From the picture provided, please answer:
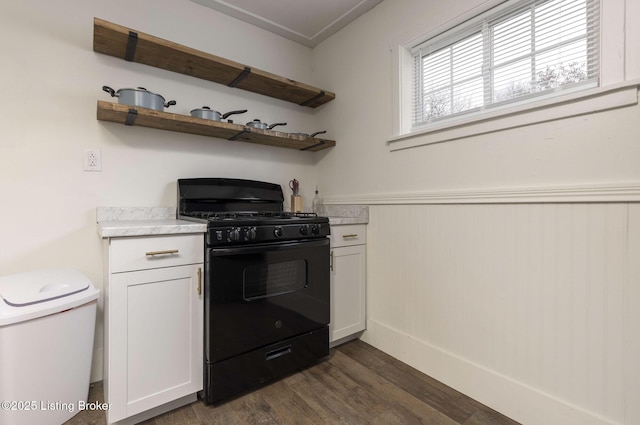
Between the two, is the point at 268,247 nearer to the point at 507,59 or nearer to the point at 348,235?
the point at 348,235

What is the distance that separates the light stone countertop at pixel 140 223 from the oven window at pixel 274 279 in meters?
0.36

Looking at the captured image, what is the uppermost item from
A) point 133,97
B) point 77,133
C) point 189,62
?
point 189,62

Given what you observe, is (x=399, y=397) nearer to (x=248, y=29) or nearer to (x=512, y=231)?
A: (x=512, y=231)

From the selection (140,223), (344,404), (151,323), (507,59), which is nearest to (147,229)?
(140,223)

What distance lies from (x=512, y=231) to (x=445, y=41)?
3.97 ft

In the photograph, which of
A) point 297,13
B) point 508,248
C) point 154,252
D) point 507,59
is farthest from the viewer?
point 297,13

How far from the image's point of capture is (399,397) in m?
1.61

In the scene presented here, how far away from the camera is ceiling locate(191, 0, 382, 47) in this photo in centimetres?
217

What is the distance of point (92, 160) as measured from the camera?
1783mm

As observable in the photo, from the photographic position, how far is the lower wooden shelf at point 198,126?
1641 millimetres

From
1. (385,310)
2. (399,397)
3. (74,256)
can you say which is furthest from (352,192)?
(74,256)

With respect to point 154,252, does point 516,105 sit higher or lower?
higher

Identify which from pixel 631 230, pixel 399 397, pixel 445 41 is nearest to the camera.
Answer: pixel 631 230

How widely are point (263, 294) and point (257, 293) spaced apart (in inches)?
1.4
